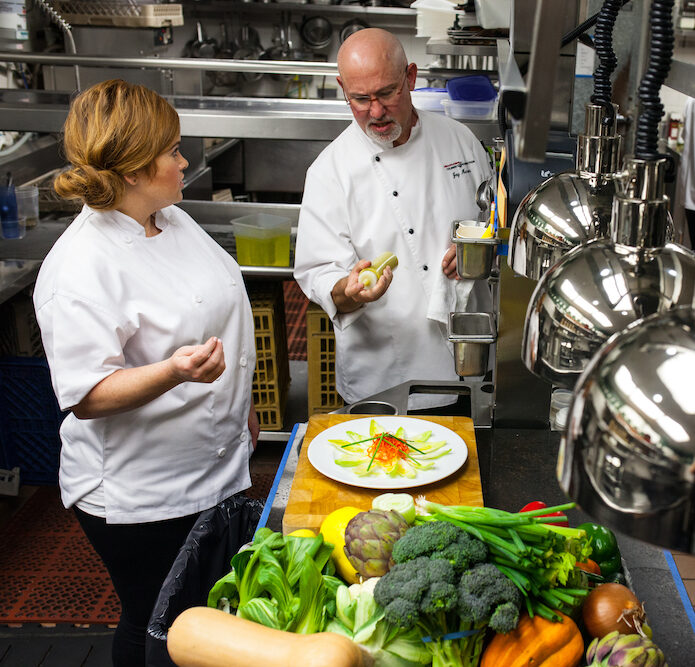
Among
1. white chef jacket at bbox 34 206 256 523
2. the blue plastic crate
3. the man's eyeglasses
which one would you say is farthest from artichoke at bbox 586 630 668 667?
the blue plastic crate

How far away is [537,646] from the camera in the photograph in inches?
49.3

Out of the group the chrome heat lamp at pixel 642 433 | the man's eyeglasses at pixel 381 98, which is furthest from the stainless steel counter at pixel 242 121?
the chrome heat lamp at pixel 642 433

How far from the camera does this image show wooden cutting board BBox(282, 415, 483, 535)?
1.73 meters

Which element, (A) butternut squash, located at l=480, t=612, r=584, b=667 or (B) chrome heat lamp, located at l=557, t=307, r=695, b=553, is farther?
Answer: (A) butternut squash, located at l=480, t=612, r=584, b=667

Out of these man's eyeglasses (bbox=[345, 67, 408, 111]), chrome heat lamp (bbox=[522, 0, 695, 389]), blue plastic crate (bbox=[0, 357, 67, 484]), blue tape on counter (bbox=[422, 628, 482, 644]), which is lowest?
blue plastic crate (bbox=[0, 357, 67, 484])

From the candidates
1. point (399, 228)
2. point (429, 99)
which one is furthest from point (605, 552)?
point (429, 99)

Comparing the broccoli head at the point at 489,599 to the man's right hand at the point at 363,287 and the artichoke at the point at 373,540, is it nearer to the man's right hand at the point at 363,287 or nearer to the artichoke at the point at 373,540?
the artichoke at the point at 373,540

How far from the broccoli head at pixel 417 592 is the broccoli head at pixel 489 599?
2cm

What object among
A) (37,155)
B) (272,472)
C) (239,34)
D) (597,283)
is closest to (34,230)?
(37,155)

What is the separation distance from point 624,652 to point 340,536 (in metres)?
0.54

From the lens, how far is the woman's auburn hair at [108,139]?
1.93 m

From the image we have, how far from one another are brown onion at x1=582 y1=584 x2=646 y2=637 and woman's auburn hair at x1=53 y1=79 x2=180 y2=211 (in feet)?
4.43

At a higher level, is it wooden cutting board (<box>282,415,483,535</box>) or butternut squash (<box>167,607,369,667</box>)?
butternut squash (<box>167,607,369,667</box>)

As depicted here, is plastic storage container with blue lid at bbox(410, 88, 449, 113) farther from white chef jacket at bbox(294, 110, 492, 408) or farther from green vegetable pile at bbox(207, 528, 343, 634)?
green vegetable pile at bbox(207, 528, 343, 634)
